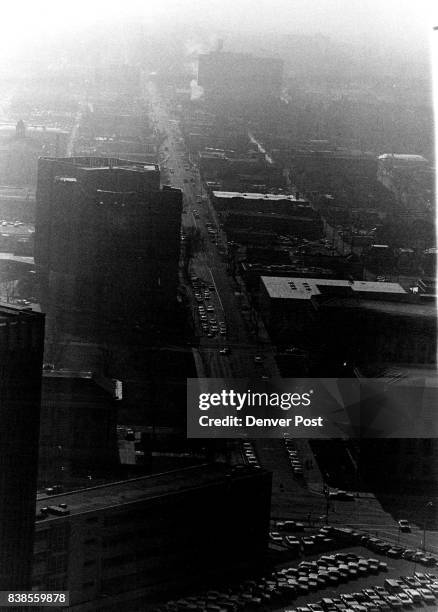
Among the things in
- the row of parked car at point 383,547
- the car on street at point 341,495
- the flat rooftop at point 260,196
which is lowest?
the row of parked car at point 383,547

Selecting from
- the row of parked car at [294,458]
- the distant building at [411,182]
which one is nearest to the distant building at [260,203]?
the distant building at [411,182]

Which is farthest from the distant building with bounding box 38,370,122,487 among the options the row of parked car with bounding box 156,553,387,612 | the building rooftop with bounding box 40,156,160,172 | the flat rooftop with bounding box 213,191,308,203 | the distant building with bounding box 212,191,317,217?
the flat rooftop with bounding box 213,191,308,203

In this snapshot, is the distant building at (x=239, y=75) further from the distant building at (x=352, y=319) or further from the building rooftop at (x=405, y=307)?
the building rooftop at (x=405, y=307)

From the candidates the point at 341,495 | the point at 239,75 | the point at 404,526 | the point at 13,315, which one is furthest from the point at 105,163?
the point at 13,315

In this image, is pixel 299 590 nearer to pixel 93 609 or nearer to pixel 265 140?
pixel 93 609

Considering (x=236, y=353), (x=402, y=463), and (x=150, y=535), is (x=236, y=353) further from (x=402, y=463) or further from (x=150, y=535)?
(x=150, y=535)

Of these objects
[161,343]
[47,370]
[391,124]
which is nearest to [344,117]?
[391,124]

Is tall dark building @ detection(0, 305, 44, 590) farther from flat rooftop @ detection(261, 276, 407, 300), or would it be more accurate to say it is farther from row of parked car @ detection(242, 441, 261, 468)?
flat rooftop @ detection(261, 276, 407, 300)
